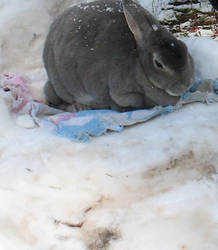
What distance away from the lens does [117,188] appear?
1.86 meters

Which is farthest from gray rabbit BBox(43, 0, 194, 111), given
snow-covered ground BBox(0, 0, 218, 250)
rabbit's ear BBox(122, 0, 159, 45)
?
snow-covered ground BBox(0, 0, 218, 250)

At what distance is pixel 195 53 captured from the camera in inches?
110

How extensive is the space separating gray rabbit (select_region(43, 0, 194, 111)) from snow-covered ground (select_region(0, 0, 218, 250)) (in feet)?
0.80

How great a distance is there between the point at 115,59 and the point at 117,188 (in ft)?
3.15

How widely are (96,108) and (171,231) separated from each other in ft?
4.42

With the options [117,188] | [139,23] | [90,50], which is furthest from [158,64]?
[117,188]

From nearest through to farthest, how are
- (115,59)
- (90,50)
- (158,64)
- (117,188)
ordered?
(117,188) → (158,64) → (115,59) → (90,50)

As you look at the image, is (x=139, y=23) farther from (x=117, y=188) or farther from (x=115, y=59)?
(x=117, y=188)

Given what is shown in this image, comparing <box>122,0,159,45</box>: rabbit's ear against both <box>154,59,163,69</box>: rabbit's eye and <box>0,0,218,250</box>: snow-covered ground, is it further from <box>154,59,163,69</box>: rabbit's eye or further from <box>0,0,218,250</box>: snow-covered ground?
<box>0,0,218,250</box>: snow-covered ground

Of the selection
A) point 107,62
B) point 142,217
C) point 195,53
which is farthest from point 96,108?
point 142,217

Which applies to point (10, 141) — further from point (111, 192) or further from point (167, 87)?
point (167, 87)

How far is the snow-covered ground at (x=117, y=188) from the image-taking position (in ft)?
5.58

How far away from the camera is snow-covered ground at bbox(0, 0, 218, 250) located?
1702 mm

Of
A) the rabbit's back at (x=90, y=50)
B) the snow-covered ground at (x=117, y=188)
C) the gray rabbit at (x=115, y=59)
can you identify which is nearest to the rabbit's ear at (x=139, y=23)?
the gray rabbit at (x=115, y=59)
